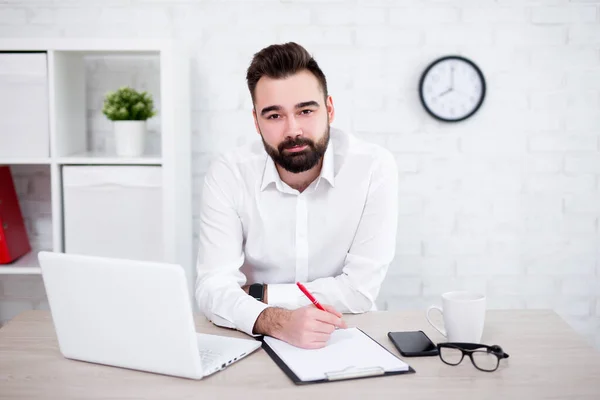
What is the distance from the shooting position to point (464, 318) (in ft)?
4.67

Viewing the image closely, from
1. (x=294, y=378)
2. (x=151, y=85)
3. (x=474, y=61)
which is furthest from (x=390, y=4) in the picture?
(x=294, y=378)

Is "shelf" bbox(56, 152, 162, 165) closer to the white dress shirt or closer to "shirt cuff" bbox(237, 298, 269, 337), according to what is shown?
the white dress shirt

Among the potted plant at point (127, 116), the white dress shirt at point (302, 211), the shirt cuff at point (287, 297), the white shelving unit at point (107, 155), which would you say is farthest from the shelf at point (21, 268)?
the shirt cuff at point (287, 297)

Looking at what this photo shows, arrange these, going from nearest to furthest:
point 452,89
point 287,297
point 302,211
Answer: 1. point 287,297
2. point 302,211
3. point 452,89

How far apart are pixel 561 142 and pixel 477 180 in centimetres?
38

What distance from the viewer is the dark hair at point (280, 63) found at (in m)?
1.98

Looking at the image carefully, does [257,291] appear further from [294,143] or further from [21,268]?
[21,268]

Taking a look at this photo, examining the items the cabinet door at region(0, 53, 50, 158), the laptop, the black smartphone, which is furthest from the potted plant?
the black smartphone

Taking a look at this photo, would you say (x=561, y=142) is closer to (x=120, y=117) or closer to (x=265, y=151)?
(x=265, y=151)

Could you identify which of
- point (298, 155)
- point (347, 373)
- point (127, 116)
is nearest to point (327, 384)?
point (347, 373)

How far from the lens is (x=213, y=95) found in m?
2.89

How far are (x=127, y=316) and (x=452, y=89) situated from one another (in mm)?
1970

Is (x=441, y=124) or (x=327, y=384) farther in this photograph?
(x=441, y=124)

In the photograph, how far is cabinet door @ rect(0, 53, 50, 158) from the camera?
2537 mm
